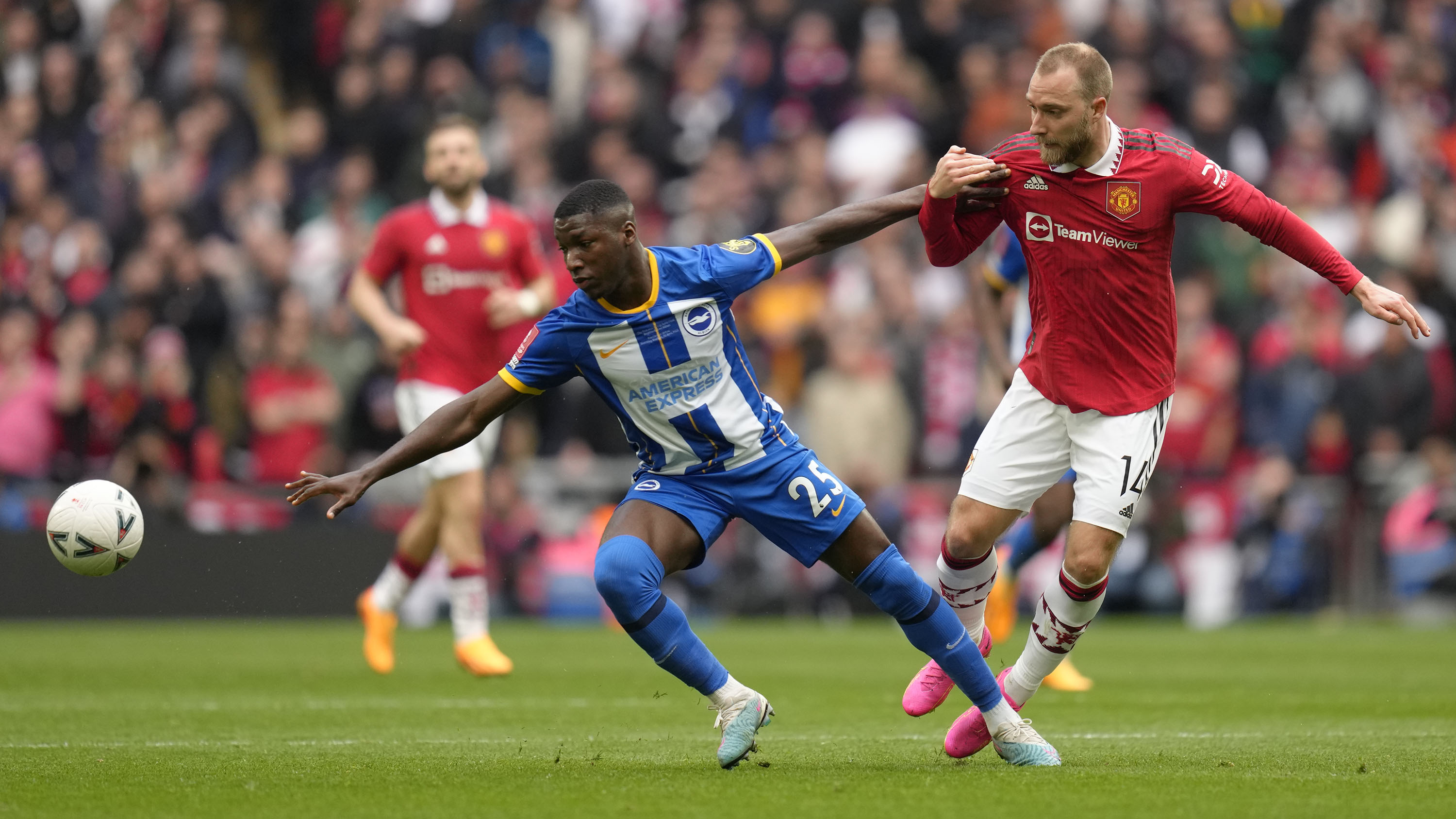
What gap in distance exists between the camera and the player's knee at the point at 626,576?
6.18m

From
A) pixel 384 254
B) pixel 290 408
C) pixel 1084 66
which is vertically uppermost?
pixel 1084 66

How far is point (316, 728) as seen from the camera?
25.7 ft

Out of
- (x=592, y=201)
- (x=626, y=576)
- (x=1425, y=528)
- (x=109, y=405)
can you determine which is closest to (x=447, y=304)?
(x=592, y=201)

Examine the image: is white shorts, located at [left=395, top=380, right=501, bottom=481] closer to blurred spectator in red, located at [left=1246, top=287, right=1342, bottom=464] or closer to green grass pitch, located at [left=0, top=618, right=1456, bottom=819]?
green grass pitch, located at [left=0, top=618, right=1456, bottom=819]

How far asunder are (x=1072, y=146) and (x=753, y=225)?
11.1 metres

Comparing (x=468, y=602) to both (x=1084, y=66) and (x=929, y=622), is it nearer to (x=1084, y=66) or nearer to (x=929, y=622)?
(x=929, y=622)

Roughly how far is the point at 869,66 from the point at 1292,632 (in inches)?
281

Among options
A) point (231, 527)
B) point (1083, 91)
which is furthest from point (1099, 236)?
point (231, 527)

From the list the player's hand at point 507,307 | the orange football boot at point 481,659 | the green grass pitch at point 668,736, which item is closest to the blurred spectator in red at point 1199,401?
the green grass pitch at point 668,736

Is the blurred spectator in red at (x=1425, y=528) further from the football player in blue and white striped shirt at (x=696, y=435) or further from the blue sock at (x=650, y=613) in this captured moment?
the blue sock at (x=650, y=613)

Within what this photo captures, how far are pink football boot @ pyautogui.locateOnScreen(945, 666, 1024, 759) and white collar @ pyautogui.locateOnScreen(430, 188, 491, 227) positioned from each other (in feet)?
17.0

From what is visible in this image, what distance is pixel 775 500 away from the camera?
6.49 metres

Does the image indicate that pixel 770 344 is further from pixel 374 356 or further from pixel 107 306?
pixel 107 306

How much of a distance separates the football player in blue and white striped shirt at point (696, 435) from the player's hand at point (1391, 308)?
4.77 ft
